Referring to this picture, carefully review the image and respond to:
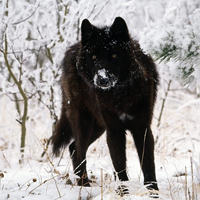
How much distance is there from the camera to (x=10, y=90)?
4195 mm

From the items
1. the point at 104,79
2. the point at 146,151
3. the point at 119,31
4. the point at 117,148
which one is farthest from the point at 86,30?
the point at 146,151

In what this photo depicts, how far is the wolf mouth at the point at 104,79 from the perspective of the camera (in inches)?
101

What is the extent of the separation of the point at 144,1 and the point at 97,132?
819cm

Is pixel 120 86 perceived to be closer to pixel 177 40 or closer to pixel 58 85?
pixel 177 40

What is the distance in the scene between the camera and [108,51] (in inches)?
107

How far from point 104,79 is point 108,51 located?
317 mm

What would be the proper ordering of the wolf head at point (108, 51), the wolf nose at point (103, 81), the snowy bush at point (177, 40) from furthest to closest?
the wolf head at point (108, 51)
the wolf nose at point (103, 81)
the snowy bush at point (177, 40)

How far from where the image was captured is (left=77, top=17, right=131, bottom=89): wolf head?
2676 millimetres

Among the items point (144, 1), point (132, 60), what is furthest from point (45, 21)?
point (144, 1)

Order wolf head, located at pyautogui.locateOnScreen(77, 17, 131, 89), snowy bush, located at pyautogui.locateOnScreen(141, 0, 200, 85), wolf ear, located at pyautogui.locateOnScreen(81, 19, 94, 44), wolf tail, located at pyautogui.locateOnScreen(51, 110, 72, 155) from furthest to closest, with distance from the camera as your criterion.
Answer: wolf tail, located at pyautogui.locateOnScreen(51, 110, 72, 155)
wolf ear, located at pyautogui.locateOnScreen(81, 19, 94, 44)
wolf head, located at pyautogui.locateOnScreen(77, 17, 131, 89)
snowy bush, located at pyautogui.locateOnScreen(141, 0, 200, 85)

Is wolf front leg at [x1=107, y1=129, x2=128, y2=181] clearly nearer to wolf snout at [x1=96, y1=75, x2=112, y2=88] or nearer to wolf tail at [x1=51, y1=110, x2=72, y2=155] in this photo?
wolf snout at [x1=96, y1=75, x2=112, y2=88]

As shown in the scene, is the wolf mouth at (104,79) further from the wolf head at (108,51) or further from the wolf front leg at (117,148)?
the wolf front leg at (117,148)

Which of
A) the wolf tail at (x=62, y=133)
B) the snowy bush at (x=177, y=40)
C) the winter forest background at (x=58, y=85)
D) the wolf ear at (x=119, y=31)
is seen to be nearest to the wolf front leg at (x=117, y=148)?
the winter forest background at (x=58, y=85)

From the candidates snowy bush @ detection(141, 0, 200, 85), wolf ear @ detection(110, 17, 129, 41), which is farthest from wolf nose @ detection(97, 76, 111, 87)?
snowy bush @ detection(141, 0, 200, 85)
